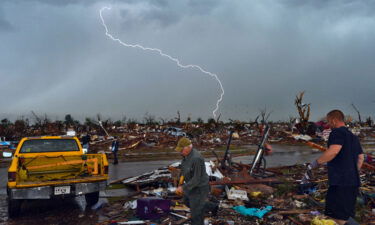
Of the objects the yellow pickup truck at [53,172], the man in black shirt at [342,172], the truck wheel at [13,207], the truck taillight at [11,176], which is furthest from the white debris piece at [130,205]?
the man in black shirt at [342,172]

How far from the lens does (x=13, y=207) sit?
286 inches

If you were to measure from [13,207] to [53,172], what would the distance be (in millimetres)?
1282

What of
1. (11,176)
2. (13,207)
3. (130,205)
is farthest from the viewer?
(130,205)

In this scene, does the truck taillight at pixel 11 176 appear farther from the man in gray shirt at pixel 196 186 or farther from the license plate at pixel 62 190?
the man in gray shirt at pixel 196 186

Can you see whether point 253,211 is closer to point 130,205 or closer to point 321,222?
point 321,222

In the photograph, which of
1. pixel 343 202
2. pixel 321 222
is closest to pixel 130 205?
pixel 321 222

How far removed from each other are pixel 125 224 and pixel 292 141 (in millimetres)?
27137

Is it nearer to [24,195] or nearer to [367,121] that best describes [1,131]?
[24,195]

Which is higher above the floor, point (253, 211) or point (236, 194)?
point (236, 194)

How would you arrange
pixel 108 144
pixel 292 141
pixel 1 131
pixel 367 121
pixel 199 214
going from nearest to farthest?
pixel 199 214 < pixel 108 144 < pixel 1 131 < pixel 292 141 < pixel 367 121

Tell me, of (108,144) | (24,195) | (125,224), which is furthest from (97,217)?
(108,144)

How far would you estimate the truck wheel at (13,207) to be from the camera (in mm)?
7215

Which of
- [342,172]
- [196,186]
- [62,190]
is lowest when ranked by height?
[62,190]

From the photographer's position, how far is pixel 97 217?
7371 millimetres
